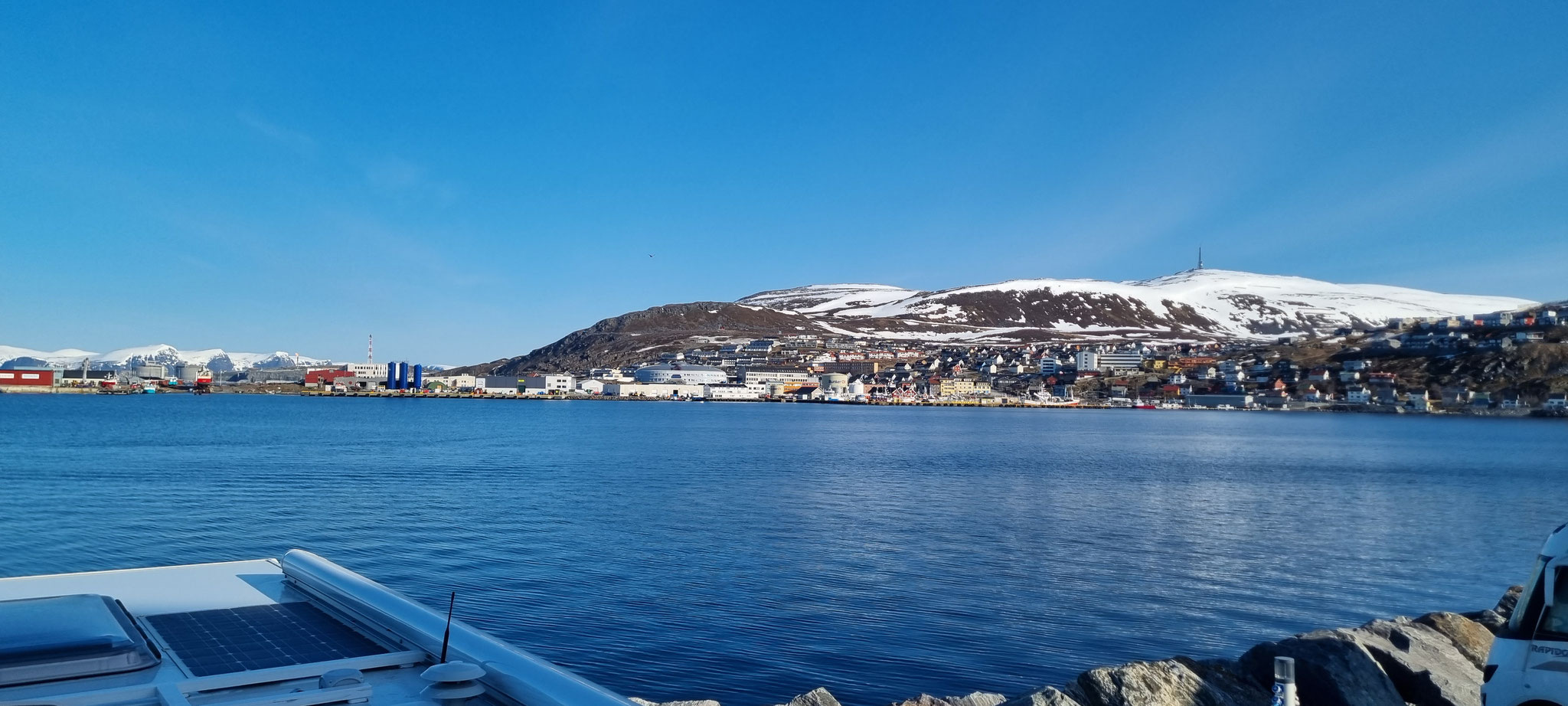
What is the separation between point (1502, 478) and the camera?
26062 mm

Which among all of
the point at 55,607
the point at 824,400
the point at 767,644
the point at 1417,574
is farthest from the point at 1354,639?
the point at 824,400

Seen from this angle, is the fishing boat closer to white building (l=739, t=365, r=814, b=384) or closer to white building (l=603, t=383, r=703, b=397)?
white building (l=603, t=383, r=703, b=397)

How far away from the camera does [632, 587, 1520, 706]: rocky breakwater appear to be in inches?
187

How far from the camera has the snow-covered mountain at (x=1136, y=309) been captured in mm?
162625

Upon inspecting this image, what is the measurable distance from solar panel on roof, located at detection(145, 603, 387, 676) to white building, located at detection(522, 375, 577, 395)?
108 m

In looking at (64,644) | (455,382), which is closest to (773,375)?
(455,382)

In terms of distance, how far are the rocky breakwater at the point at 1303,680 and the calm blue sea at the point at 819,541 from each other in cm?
165

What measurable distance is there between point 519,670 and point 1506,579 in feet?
42.9

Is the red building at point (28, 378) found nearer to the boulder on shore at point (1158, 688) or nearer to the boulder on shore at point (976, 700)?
the boulder on shore at point (976, 700)

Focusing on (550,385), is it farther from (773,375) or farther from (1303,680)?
(1303,680)

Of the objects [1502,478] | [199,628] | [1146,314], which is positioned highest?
[1146,314]

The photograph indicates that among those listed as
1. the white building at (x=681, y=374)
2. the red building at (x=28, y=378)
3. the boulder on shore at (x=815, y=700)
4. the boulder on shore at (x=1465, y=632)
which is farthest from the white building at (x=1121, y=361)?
the boulder on shore at (x=815, y=700)

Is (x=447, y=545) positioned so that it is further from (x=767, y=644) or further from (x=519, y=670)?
(x=519, y=670)

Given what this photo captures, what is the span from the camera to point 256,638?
2.94 metres
